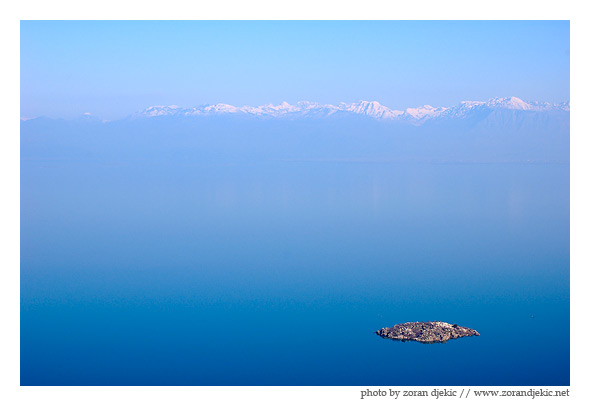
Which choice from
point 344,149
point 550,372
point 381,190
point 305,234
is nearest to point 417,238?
point 305,234

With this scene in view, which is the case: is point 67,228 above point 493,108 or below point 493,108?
below

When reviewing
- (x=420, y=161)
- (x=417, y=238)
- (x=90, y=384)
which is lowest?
(x=90, y=384)

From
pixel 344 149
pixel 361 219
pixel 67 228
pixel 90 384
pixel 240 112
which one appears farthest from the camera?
pixel 240 112

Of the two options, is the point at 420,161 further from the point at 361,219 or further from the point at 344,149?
the point at 361,219

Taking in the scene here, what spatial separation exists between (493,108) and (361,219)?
53000 mm

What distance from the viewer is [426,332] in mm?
9344

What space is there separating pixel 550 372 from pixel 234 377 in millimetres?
3782

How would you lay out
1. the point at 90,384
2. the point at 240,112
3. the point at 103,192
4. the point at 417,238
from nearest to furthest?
the point at 90,384
the point at 417,238
the point at 103,192
the point at 240,112

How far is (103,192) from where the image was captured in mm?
26594

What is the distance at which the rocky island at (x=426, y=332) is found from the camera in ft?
30.4

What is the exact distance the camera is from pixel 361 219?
19.2 metres

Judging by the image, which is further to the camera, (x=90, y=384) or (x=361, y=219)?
(x=361, y=219)

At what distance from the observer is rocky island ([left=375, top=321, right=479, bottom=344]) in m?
9.26

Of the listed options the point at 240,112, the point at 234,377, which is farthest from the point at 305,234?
the point at 240,112
